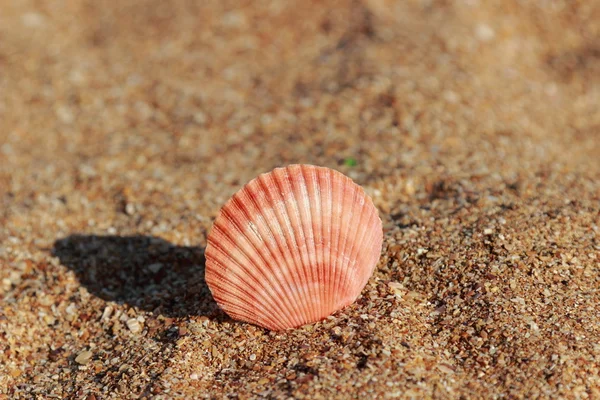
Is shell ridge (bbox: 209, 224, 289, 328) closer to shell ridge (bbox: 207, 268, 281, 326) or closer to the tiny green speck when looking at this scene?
shell ridge (bbox: 207, 268, 281, 326)

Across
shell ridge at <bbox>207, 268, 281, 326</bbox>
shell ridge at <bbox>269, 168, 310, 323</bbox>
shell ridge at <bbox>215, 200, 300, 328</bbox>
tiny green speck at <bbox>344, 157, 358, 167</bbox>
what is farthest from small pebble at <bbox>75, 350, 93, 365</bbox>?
tiny green speck at <bbox>344, 157, 358, 167</bbox>

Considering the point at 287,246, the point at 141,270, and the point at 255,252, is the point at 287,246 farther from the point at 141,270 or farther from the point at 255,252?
the point at 141,270

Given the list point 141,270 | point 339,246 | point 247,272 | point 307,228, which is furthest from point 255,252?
point 141,270

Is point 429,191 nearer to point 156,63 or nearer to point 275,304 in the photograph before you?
point 275,304

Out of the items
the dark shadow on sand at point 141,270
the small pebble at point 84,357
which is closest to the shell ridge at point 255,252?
the dark shadow on sand at point 141,270

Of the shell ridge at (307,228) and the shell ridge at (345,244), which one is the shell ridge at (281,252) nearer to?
the shell ridge at (307,228)
